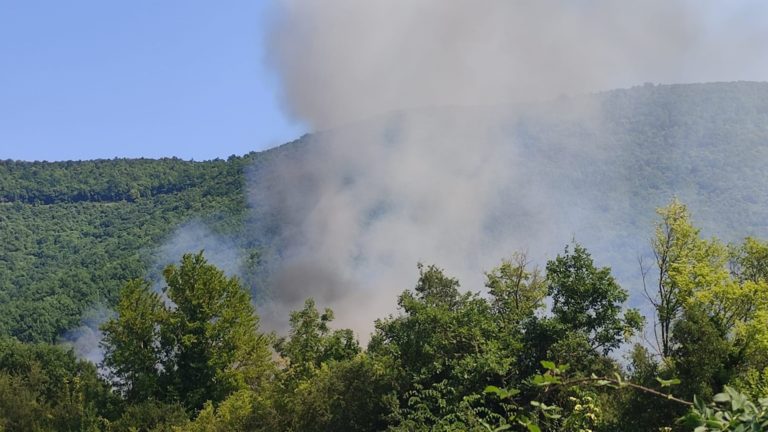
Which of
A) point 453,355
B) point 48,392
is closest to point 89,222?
point 48,392

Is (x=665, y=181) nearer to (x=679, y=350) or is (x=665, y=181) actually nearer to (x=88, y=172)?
(x=88, y=172)

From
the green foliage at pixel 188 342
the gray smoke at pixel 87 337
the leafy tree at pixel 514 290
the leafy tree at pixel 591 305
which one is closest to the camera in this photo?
the leafy tree at pixel 591 305

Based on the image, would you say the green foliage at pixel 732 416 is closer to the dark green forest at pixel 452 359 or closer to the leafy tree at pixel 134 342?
the dark green forest at pixel 452 359

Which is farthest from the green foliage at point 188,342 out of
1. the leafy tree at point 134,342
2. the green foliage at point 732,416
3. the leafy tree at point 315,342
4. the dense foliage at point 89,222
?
the dense foliage at point 89,222

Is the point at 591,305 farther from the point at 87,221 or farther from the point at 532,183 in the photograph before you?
the point at 87,221

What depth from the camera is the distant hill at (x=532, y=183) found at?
129 metres

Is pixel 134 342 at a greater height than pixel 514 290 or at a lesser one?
greater

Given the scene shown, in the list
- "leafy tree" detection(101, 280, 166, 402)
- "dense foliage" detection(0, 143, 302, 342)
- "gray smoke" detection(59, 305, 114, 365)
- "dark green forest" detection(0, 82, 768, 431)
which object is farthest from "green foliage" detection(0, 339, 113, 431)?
"dense foliage" detection(0, 143, 302, 342)

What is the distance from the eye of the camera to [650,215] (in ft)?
470

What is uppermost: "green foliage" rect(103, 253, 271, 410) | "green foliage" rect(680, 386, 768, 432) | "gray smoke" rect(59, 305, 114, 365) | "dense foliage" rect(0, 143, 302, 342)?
"dense foliage" rect(0, 143, 302, 342)

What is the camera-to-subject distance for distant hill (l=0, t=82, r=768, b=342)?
12888 centimetres

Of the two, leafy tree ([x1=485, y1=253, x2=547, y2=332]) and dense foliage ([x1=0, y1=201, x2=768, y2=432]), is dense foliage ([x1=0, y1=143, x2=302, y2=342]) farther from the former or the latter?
leafy tree ([x1=485, y1=253, x2=547, y2=332])

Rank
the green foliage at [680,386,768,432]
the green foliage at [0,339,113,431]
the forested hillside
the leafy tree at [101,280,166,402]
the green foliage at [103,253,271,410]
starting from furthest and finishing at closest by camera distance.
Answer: the forested hillside < the leafy tree at [101,280,166,402] < the green foliage at [103,253,271,410] < the green foliage at [0,339,113,431] < the green foliage at [680,386,768,432]

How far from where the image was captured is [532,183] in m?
159
